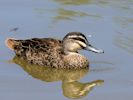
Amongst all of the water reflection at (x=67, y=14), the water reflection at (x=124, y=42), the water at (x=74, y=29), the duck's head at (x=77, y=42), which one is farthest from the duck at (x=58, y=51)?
the water reflection at (x=67, y=14)

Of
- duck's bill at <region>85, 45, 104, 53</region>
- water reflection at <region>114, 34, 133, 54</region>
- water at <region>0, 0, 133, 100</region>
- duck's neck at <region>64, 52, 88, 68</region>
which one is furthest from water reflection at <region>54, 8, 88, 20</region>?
duck's bill at <region>85, 45, 104, 53</region>

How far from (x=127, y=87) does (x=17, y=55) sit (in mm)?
2511

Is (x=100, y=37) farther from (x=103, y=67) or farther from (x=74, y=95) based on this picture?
(x=74, y=95)

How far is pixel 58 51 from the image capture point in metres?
12.4

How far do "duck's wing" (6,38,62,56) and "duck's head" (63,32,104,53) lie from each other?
22 cm

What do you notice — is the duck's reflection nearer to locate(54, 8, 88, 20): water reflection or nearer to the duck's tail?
the duck's tail

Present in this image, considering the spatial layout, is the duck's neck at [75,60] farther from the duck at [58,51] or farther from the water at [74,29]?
the water at [74,29]

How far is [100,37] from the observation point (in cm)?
1330

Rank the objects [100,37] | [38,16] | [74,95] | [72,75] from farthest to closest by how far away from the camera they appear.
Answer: [38,16] → [100,37] → [72,75] → [74,95]

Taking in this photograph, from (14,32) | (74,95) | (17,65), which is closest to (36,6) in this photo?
(14,32)

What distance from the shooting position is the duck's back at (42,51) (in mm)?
12352

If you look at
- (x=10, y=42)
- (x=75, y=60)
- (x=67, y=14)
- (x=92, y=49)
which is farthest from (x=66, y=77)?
(x=67, y=14)

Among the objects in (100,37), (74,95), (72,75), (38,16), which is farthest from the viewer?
(38,16)

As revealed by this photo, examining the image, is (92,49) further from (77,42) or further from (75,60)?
(75,60)
